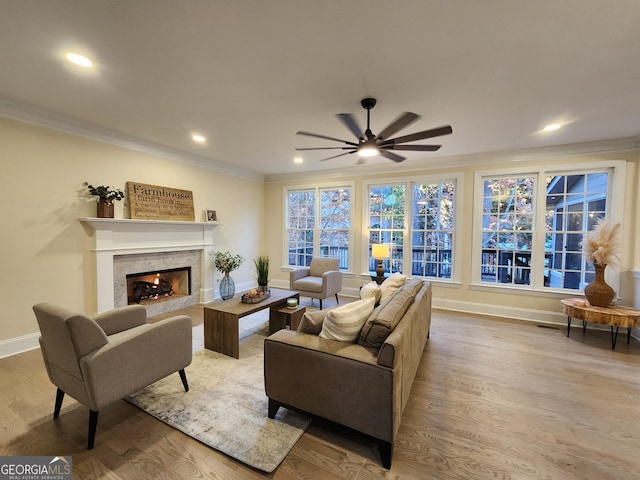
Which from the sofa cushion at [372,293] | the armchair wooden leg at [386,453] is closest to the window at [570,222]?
the sofa cushion at [372,293]

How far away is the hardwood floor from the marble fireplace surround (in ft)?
3.89

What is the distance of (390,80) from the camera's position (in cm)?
236

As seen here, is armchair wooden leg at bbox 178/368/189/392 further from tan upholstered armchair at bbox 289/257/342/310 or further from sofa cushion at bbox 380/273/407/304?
tan upholstered armchair at bbox 289/257/342/310

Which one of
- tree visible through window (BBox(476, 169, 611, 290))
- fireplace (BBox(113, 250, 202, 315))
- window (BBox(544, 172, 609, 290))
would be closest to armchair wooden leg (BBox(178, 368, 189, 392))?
fireplace (BBox(113, 250, 202, 315))

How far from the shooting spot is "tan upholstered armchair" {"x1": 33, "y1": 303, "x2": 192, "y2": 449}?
1.67 metres

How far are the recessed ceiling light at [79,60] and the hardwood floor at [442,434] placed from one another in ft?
8.94

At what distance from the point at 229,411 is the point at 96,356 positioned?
1.00 m

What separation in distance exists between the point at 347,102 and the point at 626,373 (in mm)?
3923

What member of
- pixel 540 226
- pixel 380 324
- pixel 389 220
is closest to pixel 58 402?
pixel 380 324

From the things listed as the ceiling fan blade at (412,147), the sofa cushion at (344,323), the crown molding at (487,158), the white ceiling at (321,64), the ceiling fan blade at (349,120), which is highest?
the white ceiling at (321,64)

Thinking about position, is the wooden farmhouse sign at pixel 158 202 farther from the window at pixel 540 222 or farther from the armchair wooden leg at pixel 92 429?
the window at pixel 540 222

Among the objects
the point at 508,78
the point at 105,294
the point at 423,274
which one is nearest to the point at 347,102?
the point at 508,78

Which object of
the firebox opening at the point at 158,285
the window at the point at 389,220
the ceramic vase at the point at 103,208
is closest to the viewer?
the ceramic vase at the point at 103,208

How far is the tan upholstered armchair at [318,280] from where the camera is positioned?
4539mm
